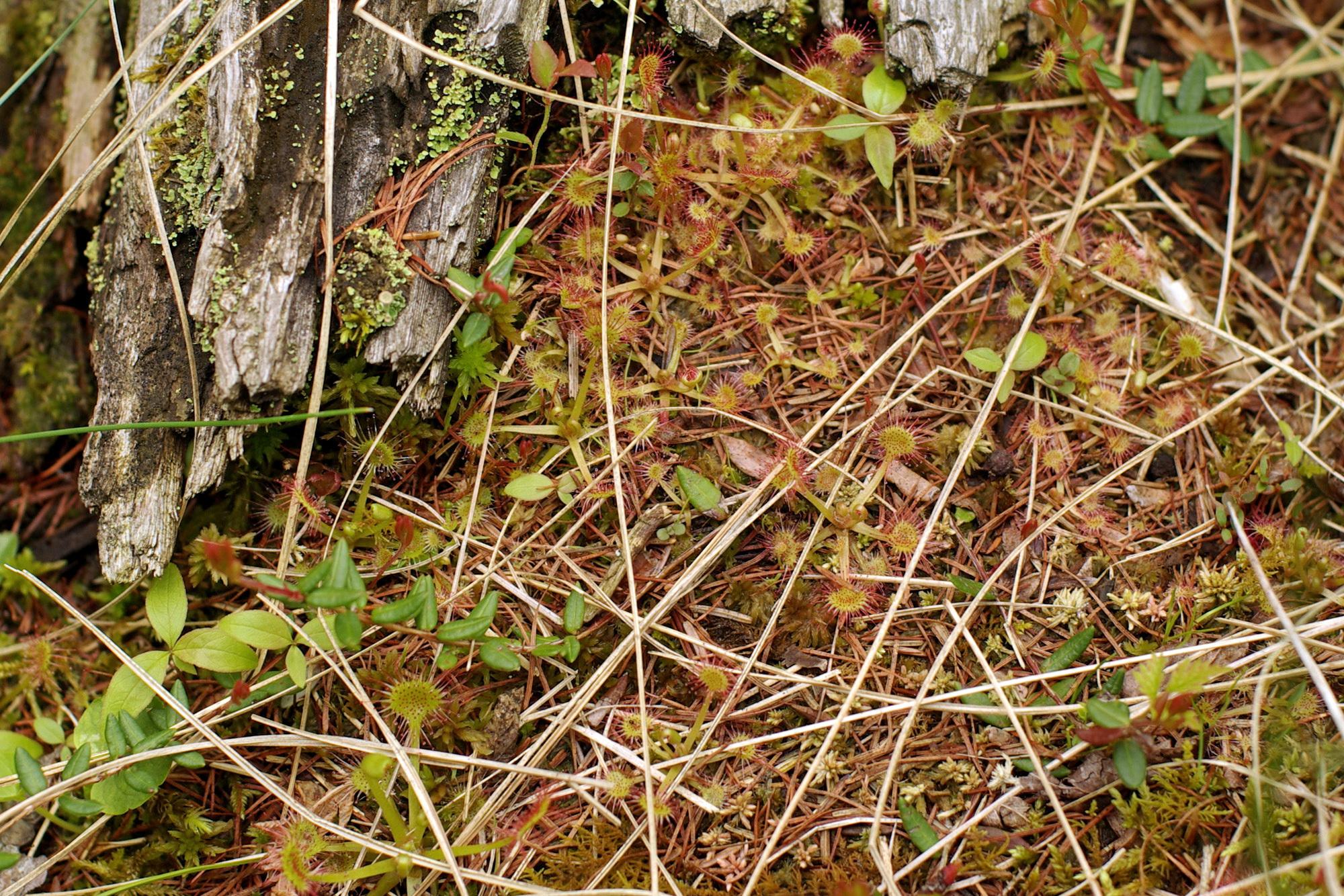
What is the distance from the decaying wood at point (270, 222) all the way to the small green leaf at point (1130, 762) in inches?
79.3

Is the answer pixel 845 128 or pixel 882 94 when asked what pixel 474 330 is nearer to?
pixel 845 128

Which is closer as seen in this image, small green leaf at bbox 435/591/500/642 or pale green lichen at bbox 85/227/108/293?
small green leaf at bbox 435/591/500/642

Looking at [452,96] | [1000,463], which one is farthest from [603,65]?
[1000,463]

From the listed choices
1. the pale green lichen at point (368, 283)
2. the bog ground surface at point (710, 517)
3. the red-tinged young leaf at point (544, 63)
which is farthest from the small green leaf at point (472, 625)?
the red-tinged young leaf at point (544, 63)

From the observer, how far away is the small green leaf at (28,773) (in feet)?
7.02

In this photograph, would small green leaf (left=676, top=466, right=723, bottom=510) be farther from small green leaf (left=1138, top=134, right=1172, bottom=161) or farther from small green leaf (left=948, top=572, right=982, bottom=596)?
small green leaf (left=1138, top=134, right=1172, bottom=161)

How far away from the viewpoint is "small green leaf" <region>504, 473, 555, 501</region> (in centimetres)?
233

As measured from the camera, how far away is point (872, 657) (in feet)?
7.53

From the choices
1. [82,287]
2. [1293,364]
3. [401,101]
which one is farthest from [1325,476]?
[82,287]

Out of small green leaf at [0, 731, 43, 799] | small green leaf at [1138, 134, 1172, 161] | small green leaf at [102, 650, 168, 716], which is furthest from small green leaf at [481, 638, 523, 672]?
small green leaf at [1138, 134, 1172, 161]

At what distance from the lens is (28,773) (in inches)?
84.5

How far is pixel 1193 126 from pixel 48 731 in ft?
13.0

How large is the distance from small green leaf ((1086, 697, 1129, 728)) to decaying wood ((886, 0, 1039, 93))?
1.81 meters

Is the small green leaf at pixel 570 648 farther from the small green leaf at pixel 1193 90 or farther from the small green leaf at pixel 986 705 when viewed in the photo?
the small green leaf at pixel 1193 90
